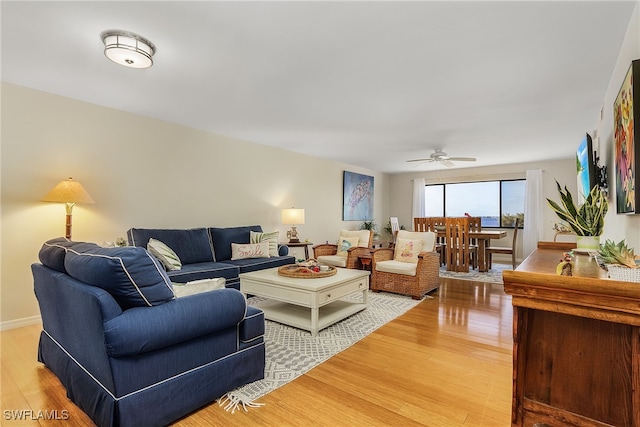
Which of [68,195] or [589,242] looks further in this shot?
[68,195]

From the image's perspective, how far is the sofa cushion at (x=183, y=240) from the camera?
3487 millimetres

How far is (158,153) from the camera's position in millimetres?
3988

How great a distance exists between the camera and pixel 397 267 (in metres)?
4.15

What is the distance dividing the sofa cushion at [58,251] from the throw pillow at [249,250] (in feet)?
7.48

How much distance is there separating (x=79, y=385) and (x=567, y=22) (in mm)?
3590

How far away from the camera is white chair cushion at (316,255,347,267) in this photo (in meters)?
4.97

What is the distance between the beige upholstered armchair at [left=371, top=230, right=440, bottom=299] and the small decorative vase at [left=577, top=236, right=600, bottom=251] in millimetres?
2274

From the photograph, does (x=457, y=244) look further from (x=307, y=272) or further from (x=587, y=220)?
(x=587, y=220)

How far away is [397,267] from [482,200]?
4.85m

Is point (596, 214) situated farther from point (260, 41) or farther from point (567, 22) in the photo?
point (260, 41)

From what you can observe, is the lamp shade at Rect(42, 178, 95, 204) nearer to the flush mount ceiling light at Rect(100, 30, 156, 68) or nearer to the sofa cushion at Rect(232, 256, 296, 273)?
the flush mount ceiling light at Rect(100, 30, 156, 68)

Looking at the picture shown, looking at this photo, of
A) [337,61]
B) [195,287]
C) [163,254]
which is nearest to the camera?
[195,287]

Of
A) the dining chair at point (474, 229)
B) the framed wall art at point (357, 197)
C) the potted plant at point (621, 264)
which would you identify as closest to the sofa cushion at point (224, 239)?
the framed wall art at point (357, 197)

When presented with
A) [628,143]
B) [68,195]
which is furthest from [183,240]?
[628,143]
